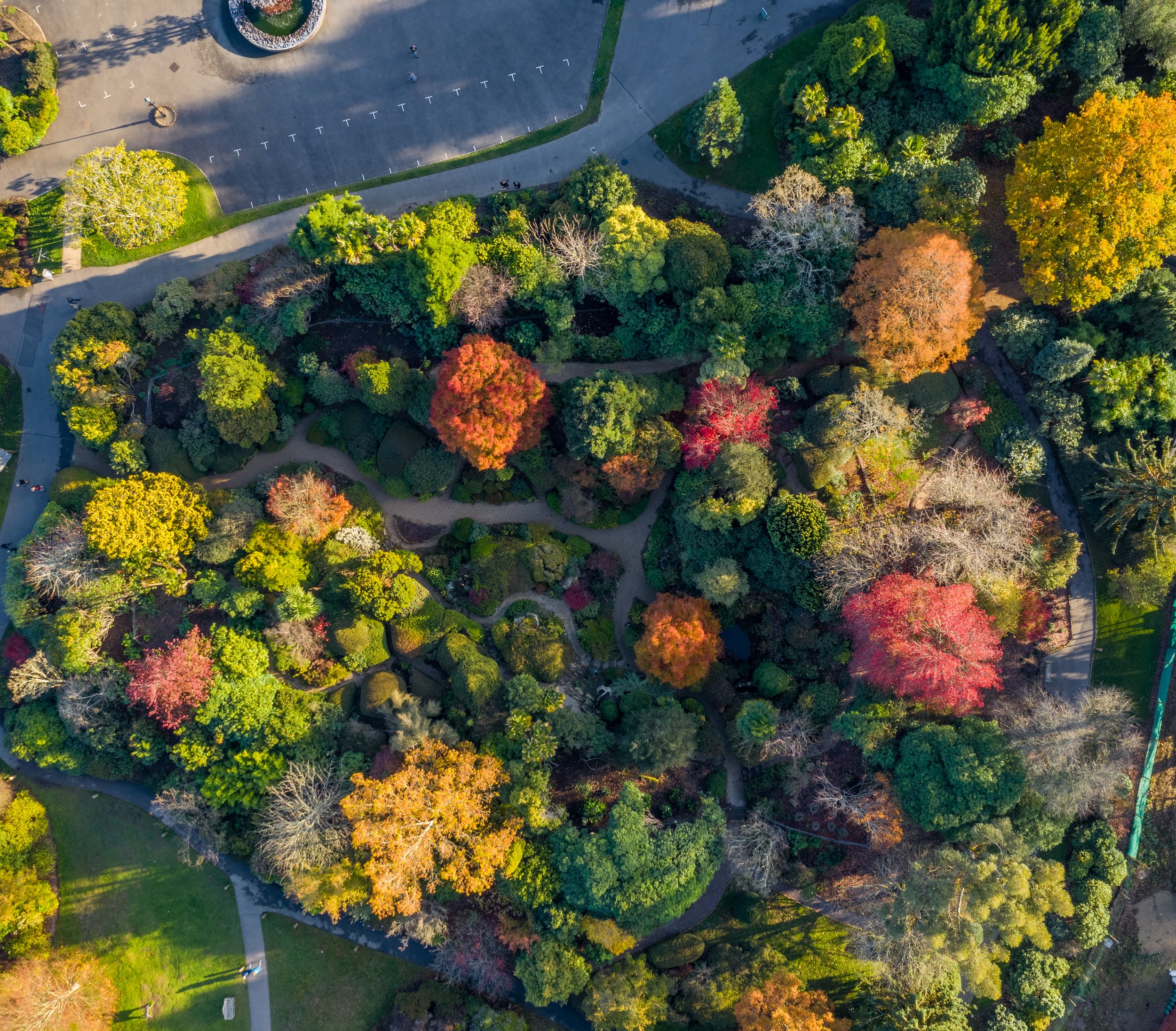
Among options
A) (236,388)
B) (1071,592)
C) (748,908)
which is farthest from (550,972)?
(236,388)

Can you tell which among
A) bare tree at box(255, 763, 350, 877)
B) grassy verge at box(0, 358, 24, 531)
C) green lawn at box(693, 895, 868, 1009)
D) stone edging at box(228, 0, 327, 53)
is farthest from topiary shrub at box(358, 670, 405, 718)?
stone edging at box(228, 0, 327, 53)

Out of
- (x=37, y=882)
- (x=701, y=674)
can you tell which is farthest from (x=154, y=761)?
(x=701, y=674)

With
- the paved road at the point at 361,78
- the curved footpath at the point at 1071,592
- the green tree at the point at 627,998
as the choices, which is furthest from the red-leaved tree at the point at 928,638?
the paved road at the point at 361,78

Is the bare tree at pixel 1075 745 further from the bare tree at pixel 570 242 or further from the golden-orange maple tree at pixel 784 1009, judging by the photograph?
the bare tree at pixel 570 242

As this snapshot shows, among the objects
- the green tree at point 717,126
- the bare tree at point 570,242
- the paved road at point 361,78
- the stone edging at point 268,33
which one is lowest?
the bare tree at point 570,242

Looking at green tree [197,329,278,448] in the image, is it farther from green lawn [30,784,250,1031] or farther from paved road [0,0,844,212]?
green lawn [30,784,250,1031]

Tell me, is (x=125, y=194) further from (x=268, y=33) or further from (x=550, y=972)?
(x=550, y=972)

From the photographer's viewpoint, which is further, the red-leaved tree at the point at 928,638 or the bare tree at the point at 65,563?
the bare tree at the point at 65,563

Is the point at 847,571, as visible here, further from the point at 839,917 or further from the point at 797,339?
the point at 839,917
